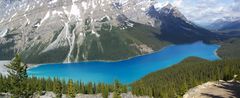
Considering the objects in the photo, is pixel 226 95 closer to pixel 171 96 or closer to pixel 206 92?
pixel 206 92

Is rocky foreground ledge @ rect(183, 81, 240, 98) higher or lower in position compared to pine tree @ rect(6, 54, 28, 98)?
lower

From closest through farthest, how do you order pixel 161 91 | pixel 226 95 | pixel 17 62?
pixel 17 62, pixel 226 95, pixel 161 91

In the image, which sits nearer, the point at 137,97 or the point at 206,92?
the point at 206,92

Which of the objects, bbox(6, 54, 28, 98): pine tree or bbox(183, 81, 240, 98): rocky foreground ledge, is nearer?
bbox(6, 54, 28, 98): pine tree

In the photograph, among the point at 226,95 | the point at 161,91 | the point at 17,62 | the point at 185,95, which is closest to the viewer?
the point at 17,62

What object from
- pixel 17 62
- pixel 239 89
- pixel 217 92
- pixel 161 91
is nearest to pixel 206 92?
pixel 217 92
